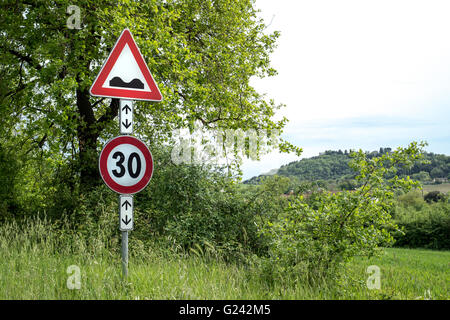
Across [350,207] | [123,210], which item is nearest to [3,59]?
[123,210]

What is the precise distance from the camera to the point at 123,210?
15.0 feet

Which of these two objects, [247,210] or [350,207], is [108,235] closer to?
[247,210]

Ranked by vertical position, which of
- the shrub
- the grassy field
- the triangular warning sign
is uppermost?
the triangular warning sign

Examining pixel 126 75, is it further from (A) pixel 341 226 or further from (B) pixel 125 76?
(A) pixel 341 226

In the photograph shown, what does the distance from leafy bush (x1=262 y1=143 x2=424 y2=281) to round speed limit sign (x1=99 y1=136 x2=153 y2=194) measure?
2213mm

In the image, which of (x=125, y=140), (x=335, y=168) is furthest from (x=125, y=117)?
(x=335, y=168)

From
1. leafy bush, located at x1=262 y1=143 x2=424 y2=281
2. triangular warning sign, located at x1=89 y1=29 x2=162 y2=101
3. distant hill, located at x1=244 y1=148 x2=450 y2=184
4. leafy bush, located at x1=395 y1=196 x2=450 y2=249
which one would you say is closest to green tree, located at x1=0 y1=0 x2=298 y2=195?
distant hill, located at x1=244 y1=148 x2=450 y2=184

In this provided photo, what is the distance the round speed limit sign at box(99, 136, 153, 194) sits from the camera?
14.6ft

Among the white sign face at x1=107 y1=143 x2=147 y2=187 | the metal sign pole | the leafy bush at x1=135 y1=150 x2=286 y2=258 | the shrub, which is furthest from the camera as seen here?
the shrub

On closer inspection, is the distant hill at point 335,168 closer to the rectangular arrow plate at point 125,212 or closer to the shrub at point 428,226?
the rectangular arrow plate at point 125,212

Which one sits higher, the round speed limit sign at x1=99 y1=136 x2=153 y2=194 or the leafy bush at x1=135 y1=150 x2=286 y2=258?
the round speed limit sign at x1=99 y1=136 x2=153 y2=194

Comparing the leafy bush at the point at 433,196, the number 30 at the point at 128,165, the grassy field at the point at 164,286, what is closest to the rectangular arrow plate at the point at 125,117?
the number 30 at the point at 128,165

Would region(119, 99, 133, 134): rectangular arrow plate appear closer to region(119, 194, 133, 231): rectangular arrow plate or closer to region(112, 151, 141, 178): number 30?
region(112, 151, 141, 178): number 30

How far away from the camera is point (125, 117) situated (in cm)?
470
